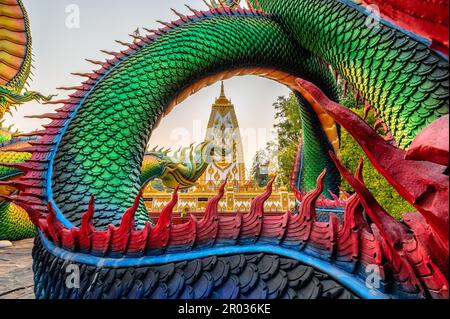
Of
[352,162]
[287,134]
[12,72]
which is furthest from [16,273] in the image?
[287,134]

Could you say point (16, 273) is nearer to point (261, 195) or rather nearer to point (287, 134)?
point (261, 195)

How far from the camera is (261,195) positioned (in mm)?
741

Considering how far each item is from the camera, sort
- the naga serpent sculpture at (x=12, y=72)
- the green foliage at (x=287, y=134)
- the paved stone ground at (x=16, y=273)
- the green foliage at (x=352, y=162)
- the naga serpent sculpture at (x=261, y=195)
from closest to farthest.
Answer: the naga serpent sculpture at (x=261, y=195), the paved stone ground at (x=16, y=273), the naga serpent sculpture at (x=12, y=72), the green foliage at (x=352, y=162), the green foliage at (x=287, y=134)

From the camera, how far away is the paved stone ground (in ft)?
5.71

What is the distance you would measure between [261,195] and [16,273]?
2.23 meters

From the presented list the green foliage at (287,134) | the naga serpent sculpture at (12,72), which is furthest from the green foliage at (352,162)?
the naga serpent sculpture at (12,72)

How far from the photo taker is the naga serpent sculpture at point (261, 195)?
0.50 metres

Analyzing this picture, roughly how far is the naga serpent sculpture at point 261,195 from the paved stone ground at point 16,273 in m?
0.83

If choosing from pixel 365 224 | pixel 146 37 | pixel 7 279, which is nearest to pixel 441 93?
pixel 365 224

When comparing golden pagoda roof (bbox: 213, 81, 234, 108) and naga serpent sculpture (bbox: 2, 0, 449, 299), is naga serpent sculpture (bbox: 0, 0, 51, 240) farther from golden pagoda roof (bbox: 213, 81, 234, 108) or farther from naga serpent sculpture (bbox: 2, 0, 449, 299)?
golden pagoda roof (bbox: 213, 81, 234, 108)

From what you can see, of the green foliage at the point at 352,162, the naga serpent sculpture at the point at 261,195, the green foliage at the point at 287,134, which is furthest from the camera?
the green foliage at the point at 287,134

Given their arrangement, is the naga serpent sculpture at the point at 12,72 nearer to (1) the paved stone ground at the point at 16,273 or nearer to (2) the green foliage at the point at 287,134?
(1) the paved stone ground at the point at 16,273

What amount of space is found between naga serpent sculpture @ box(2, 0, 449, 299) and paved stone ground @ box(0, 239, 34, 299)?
83 centimetres

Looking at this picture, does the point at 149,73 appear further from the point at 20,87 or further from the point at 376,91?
the point at 20,87
